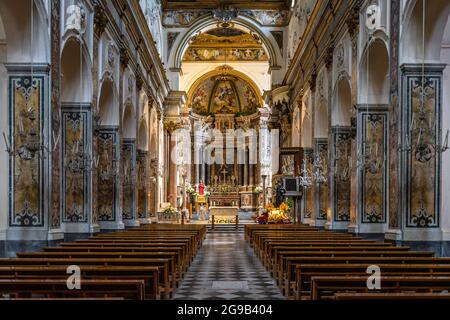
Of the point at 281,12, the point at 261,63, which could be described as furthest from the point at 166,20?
the point at 261,63

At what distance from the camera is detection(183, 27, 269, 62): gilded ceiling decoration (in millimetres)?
38031

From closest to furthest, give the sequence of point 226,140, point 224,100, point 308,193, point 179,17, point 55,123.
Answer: point 55,123, point 308,193, point 179,17, point 224,100, point 226,140

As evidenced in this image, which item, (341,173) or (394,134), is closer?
(394,134)

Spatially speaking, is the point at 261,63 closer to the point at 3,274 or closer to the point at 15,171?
the point at 15,171

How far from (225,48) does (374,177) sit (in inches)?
987

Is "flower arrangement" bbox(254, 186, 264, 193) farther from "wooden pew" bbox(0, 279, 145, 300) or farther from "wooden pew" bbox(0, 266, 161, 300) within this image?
"wooden pew" bbox(0, 279, 145, 300)

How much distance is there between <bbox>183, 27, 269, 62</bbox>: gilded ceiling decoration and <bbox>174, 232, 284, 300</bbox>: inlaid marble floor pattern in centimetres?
2315

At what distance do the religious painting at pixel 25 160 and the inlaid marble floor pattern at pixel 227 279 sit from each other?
281cm

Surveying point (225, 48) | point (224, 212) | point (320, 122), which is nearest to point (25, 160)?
point (320, 122)

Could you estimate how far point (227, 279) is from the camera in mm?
10844

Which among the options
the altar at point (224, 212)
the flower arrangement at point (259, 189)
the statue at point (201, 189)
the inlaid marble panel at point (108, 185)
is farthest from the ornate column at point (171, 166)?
the inlaid marble panel at point (108, 185)

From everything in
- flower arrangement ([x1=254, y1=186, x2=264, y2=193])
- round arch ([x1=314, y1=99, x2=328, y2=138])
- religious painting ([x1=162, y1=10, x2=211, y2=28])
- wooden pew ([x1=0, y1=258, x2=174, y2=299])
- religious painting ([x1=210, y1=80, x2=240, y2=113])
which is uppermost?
religious painting ([x1=162, y1=10, x2=211, y2=28])

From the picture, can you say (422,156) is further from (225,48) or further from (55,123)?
(225,48)

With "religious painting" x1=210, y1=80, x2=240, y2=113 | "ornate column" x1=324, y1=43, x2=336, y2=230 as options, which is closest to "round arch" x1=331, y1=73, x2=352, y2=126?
"ornate column" x1=324, y1=43, x2=336, y2=230
